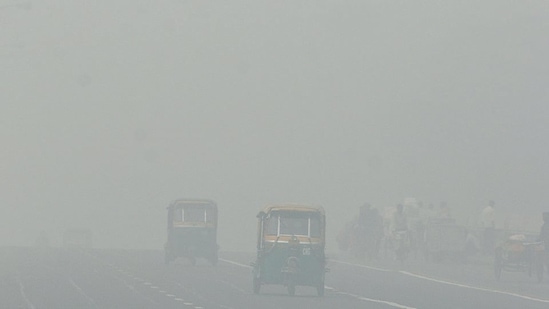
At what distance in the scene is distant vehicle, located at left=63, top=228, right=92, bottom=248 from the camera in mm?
122250

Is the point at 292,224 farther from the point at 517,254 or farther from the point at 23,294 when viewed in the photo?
the point at 517,254

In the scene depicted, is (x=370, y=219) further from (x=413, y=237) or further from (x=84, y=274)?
(x=84, y=274)

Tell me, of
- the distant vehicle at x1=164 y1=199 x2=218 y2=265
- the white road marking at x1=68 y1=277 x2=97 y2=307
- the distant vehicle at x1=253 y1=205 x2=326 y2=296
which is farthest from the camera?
the distant vehicle at x1=164 y1=199 x2=218 y2=265

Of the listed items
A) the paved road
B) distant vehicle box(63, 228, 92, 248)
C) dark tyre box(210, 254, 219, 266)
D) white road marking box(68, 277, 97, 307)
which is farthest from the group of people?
distant vehicle box(63, 228, 92, 248)

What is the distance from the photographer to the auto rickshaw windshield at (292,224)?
36.3 metres

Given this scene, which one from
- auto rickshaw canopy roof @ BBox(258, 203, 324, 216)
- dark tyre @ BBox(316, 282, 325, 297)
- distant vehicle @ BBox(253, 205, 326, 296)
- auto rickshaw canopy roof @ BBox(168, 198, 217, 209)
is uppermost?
auto rickshaw canopy roof @ BBox(168, 198, 217, 209)

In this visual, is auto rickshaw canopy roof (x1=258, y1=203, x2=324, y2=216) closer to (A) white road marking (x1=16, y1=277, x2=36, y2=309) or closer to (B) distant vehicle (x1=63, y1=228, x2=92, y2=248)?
(A) white road marking (x1=16, y1=277, x2=36, y2=309)

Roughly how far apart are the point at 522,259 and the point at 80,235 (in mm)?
81896

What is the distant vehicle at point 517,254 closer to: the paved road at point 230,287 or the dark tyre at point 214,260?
the paved road at point 230,287

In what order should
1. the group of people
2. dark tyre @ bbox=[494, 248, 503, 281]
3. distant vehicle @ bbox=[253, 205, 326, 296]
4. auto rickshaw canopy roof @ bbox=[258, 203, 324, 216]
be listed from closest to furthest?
distant vehicle @ bbox=[253, 205, 326, 296] < auto rickshaw canopy roof @ bbox=[258, 203, 324, 216] < dark tyre @ bbox=[494, 248, 503, 281] < the group of people

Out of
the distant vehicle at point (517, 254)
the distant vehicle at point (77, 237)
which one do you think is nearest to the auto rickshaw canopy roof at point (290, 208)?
the distant vehicle at point (517, 254)

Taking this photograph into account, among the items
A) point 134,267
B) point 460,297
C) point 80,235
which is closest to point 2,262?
point 134,267

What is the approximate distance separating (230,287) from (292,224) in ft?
11.5

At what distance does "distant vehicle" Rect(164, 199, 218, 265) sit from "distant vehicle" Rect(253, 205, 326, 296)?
16588 mm
